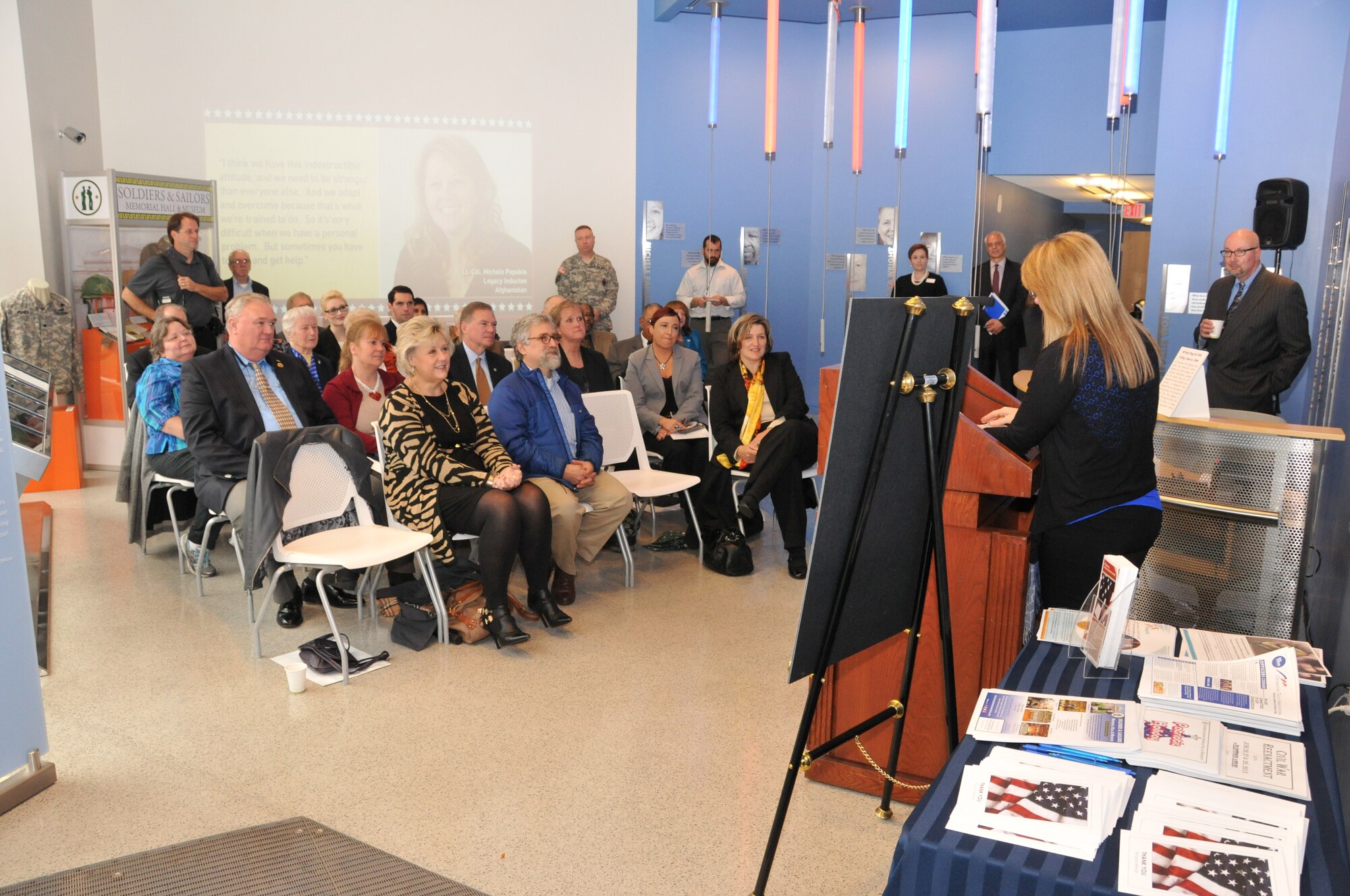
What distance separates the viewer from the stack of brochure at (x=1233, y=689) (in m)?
1.84

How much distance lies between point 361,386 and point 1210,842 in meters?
4.45

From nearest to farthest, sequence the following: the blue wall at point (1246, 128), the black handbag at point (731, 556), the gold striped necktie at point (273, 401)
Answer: the gold striped necktie at point (273, 401) < the black handbag at point (731, 556) < the blue wall at point (1246, 128)

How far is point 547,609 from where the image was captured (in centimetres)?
431

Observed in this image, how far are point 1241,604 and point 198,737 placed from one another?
12.2 feet

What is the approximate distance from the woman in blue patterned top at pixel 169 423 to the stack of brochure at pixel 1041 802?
13.5 ft

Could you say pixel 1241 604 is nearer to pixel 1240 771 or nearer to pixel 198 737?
pixel 1240 771

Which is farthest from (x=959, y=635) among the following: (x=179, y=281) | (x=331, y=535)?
(x=179, y=281)

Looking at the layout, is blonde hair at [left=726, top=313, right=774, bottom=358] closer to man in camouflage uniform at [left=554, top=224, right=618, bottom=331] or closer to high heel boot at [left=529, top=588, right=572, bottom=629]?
high heel boot at [left=529, top=588, right=572, bottom=629]

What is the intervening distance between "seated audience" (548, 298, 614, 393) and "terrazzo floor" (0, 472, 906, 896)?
1566mm

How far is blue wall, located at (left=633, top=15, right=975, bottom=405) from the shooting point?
9.96 meters

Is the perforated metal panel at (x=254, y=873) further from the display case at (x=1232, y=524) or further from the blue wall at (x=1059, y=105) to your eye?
the blue wall at (x=1059, y=105)

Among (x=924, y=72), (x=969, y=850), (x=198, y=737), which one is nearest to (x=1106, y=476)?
(x=969, y=850)

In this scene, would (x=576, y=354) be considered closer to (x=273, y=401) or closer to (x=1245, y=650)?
(x=273, y=401)

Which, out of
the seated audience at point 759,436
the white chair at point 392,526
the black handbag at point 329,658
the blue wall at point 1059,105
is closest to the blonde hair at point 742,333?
the seated audience at point 759,436
